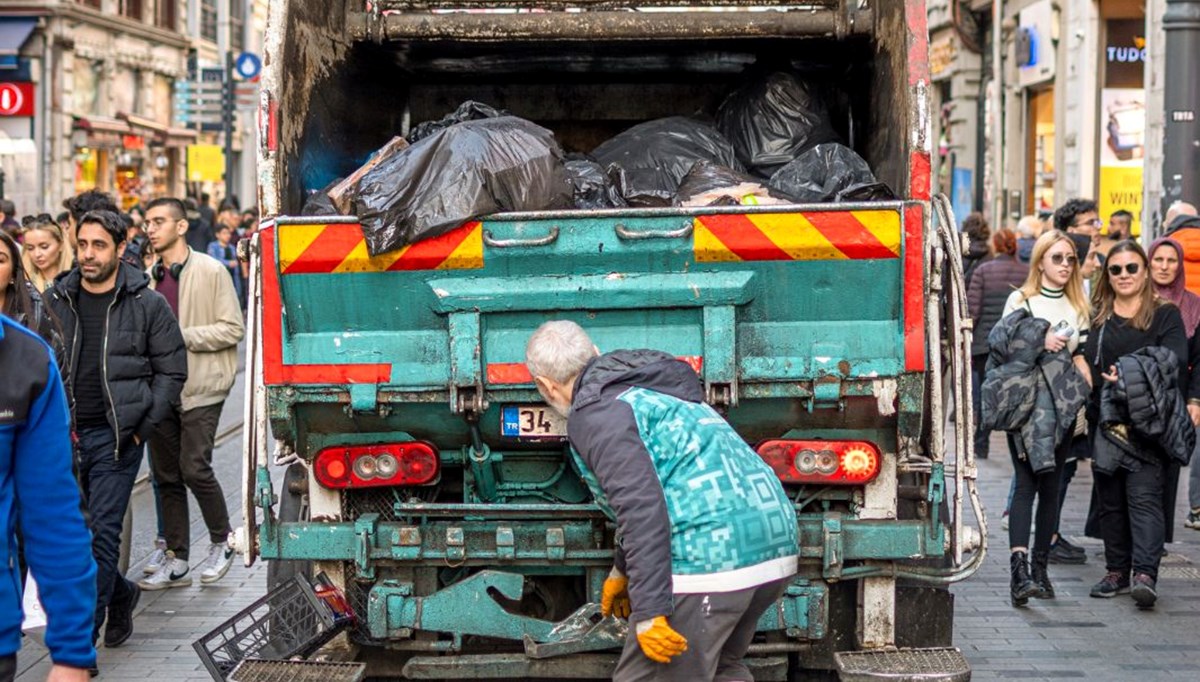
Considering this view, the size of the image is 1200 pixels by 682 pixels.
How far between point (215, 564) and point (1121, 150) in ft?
47.8

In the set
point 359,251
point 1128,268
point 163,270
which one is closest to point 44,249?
point 163,270

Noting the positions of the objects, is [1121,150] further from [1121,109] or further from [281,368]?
[281,368]

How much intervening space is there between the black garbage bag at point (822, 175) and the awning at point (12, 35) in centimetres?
2820

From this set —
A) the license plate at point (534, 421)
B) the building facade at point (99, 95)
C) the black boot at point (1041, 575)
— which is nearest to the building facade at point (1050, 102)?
the black boot at point (1041, 575)

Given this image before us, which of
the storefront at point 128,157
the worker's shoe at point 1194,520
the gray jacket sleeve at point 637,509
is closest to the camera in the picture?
the gray jacket sleeve at point 637,509

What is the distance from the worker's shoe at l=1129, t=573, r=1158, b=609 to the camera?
7973 millimetres

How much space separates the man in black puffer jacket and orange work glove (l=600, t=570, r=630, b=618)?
261cm

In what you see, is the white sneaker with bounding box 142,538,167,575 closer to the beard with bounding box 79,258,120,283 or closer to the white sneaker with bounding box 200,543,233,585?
the white sneaker with bounding box 200,543,233,585

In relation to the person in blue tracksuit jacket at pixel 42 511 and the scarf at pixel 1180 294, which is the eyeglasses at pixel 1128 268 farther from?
the person in blue tracksuit jacket at pixel 42 511

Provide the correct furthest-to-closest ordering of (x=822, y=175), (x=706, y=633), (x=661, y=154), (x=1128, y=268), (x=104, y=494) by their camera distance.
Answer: (x=1128, y=268)
(x=104, y=494)
(x=661, y=154)
(x=822, y=175)
(x=706, y=633)

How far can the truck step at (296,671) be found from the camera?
18.4 ft

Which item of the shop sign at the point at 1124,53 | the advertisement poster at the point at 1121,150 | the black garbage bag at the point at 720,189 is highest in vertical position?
the shop sign at the point at 1124,53

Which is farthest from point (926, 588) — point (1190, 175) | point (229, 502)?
point (1190, 175)

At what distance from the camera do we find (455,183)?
562 centimetres
